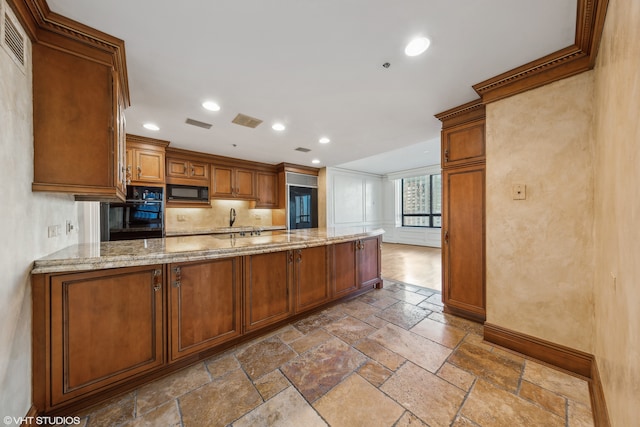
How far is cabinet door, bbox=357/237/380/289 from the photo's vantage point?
307cm

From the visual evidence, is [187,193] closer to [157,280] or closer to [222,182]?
[222,182]

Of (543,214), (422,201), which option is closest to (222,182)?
(543,214)

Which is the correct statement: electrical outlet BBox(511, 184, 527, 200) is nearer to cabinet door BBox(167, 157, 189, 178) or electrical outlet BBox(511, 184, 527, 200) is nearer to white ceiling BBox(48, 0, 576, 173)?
white ceiling BBox(48, 0, 576, 173)

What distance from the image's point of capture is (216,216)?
4.88 metres

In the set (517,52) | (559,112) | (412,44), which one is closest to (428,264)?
(559,112)

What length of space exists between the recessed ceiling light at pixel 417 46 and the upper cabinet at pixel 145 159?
3680mm

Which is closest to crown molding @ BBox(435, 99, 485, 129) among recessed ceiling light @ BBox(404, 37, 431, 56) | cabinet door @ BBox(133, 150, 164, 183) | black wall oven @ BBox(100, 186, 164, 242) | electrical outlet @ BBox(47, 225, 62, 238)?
recessed ceiling light @ BBox(404, 37, 431, 56)

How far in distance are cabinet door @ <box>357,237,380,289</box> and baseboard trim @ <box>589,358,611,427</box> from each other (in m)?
2.01

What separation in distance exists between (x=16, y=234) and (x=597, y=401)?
3.27 m

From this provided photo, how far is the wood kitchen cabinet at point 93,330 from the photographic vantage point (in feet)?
4.15

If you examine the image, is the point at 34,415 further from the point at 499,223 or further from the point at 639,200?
the point at 499,223

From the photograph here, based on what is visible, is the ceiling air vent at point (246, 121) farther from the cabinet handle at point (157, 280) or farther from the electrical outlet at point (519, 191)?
the electrical outlet at point (519, 191)

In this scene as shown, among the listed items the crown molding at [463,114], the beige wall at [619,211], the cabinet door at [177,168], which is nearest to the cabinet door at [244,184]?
the cabinet door at [177,168]

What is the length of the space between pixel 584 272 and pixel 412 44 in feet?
6.67
